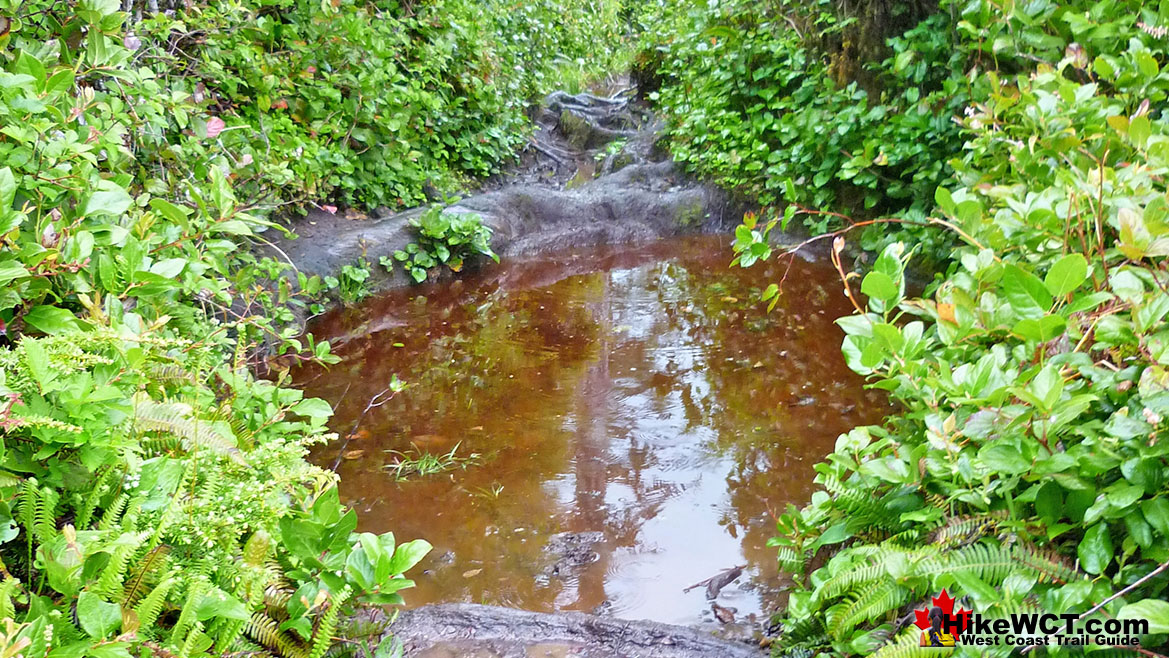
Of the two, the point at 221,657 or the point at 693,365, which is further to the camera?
the point at 693,365

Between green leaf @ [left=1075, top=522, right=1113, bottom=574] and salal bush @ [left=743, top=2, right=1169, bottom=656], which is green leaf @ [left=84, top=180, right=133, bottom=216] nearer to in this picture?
salal bush @ [left=743, top=2, right=1169, bottom=656]

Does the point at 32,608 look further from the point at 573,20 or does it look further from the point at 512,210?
the point at 573,20

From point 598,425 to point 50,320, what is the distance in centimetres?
282

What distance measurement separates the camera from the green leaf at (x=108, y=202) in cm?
209

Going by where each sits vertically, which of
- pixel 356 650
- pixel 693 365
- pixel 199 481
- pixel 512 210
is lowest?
pixel 356 650

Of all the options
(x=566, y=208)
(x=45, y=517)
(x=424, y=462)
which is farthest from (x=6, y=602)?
(x=566, y=208)

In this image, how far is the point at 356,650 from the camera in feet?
6.57

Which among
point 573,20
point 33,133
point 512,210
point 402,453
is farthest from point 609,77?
point 33,133

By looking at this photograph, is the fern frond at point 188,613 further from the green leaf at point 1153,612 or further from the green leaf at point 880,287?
the green leaf at point 1153,612

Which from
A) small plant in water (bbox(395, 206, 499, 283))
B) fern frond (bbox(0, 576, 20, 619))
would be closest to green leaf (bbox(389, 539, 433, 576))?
fern frond (bbox(0, 576, 20, 619))

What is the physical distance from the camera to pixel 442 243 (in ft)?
22.5

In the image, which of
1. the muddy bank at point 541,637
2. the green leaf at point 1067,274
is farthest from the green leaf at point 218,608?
the green leaf at point 1067,274

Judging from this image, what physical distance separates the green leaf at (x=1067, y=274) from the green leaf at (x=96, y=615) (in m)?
2.05

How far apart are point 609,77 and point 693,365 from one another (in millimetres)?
12293
